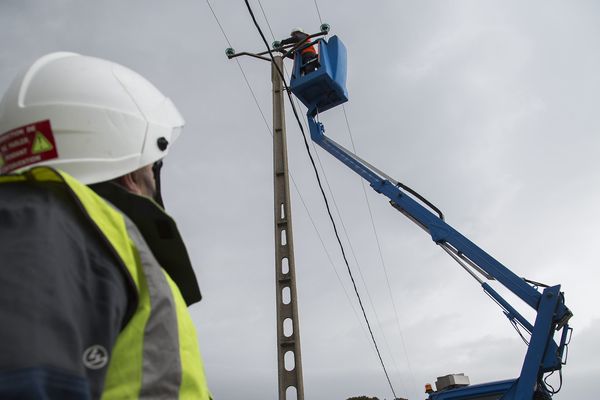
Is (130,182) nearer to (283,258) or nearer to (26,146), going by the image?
(26,146)

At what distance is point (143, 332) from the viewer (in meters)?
0.81

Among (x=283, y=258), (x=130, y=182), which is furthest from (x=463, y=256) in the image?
(x=130, y=182)

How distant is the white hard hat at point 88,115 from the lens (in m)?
1.17

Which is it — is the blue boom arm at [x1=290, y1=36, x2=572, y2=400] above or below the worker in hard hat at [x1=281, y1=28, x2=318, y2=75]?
below

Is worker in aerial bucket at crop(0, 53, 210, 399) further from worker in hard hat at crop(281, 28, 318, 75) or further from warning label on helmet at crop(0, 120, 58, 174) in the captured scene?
worker in hard hat at crop(281, 28, 318, 75)

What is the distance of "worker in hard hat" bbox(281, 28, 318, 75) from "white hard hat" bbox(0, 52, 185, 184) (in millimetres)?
6576

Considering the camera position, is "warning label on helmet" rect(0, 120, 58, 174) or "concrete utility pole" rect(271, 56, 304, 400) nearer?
"warning label on helmet" rect(0, 120, 58, 174)

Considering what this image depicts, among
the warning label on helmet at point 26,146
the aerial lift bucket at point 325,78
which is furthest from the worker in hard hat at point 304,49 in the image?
the warning label on helmet at point 26,146

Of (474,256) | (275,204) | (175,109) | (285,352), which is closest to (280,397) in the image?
(285,352)

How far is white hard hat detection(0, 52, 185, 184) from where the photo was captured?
1171mm

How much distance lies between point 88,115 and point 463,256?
6.58m

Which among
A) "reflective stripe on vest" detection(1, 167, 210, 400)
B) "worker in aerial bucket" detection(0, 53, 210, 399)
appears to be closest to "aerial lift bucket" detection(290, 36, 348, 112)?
"worker in aerial bucket" detection(0, 53, 210, 399)

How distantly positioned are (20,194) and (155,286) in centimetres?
30

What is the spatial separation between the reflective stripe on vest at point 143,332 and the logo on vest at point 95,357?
0.28 feet
